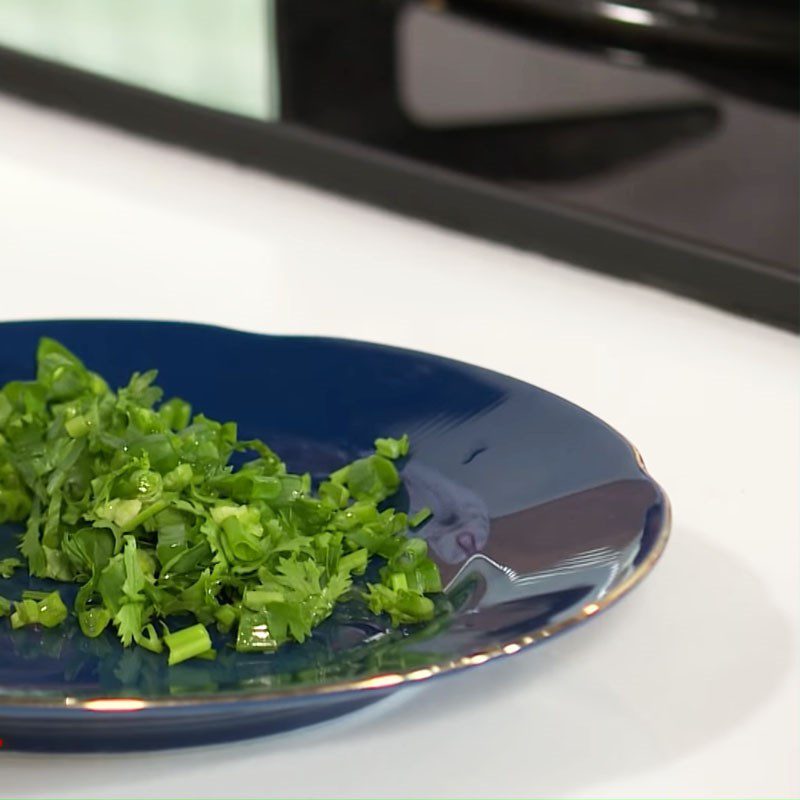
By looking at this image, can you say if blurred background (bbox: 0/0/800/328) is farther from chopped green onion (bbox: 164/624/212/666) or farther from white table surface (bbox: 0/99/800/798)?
chopped green onion (bbox: 164/624/212/666)

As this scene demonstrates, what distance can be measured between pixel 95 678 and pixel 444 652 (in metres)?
0.14

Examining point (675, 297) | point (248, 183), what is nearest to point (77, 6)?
point (248, 183)

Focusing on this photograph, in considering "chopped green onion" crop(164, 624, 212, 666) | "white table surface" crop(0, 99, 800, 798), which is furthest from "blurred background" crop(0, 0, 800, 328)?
"chopped green onion" crop(164, 624, 212, 666)

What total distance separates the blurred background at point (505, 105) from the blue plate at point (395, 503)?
38 centimetres

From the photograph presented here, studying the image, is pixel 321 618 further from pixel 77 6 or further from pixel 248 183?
pixel 77 6

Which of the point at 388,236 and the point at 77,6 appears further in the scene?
the point at 77,6

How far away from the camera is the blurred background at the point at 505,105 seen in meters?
1.22

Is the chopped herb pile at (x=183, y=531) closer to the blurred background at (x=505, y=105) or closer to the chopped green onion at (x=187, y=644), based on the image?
the chopped green onion at (x=187, y=644)

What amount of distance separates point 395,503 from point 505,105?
3.79 feet

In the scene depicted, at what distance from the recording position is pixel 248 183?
1337 mm

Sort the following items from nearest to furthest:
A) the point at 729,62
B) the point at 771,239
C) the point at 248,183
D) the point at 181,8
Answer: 1. the point at 248,183
2. the point at 181,8
3. the point at 771,239
4. the point at 729,62

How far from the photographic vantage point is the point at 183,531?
0.70 m

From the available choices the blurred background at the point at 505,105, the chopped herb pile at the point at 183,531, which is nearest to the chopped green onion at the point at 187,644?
the chopped herb pile at the point at 183,531

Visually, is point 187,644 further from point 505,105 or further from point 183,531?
point 505,105
